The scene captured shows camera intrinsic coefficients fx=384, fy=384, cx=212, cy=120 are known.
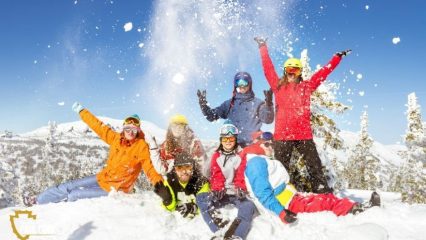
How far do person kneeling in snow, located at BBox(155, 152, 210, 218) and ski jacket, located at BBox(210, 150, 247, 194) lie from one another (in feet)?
0.75

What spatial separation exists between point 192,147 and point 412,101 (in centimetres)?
2675

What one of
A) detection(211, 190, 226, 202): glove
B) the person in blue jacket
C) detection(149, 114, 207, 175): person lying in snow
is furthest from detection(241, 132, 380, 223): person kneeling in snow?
detection(149, 114, 207, 175): person lying in snow

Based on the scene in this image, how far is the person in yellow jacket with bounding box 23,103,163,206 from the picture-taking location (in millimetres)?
7551

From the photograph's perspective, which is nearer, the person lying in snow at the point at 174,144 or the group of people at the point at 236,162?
the group of people at the point at 236,162

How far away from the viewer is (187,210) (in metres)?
6.39

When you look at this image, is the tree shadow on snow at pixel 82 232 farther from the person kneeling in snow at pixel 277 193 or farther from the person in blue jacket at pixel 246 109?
the person in blue jacket at pixel 246 109

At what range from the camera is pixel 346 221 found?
601 cm

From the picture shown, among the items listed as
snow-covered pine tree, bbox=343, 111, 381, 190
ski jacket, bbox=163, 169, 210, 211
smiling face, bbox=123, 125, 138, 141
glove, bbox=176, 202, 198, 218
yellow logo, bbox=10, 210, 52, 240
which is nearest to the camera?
yellow logo, bbox=10, 210, 52, 240

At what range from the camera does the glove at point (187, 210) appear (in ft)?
21.0

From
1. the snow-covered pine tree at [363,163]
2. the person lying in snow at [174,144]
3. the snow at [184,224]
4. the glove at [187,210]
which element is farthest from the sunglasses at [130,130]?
the snow-covered pine tree at [363,163]

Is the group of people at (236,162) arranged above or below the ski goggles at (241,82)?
below

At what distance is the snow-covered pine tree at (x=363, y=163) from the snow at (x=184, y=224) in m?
34.8

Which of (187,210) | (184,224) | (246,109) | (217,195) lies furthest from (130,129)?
(246,109)

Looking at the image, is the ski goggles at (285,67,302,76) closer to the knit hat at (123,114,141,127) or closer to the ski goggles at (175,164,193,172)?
the ski goggles at (175,164,193,172)
